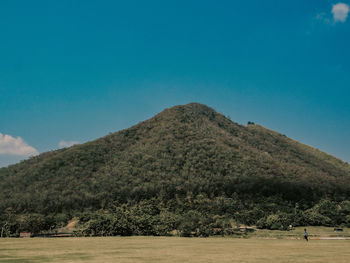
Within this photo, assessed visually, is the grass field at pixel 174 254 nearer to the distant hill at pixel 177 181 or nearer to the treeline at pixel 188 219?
the treeline at pixel 188 219

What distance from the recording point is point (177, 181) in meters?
96.0

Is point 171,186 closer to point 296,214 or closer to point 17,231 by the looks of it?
point 296,214

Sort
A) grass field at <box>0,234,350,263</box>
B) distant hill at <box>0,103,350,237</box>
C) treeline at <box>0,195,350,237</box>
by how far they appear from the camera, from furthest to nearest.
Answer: distant hill at <box>0,103,350,237</box>, treeline at <box>0,195,350,237</box>, grass field at <box>0,234,350,263</box>

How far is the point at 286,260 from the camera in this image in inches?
621

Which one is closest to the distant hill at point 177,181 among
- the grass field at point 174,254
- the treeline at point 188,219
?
the treeline at point 188,219

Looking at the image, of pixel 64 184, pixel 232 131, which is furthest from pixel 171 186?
pixel 232 131

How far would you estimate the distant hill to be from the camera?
67.8 metres

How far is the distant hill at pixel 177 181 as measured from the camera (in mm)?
67750

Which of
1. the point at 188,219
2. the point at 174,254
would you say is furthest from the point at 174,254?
the point at 188,219

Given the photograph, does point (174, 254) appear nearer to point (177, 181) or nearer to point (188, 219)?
point (188, 219)

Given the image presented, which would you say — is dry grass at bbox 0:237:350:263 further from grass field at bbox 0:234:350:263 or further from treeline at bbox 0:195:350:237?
treeline at bbox 0:195:350:237

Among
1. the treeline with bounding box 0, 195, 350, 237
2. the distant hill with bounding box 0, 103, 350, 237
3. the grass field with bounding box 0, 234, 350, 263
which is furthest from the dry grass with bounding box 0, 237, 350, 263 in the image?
the distant hill with bounding box 0, 103, 350, 237

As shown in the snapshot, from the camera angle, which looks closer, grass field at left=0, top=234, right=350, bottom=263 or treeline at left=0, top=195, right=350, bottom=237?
grass field at left=0, top=234, right=350, bottom=263

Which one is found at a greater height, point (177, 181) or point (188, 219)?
point (177, 181)
